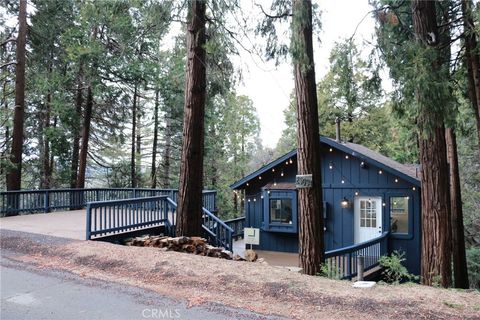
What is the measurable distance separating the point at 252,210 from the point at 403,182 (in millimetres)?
5920

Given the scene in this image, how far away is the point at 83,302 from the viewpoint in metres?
4.12

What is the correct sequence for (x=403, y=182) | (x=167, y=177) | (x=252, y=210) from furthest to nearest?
(x=167, y=177) → (x=252, y=210) → (x=403, y=182)

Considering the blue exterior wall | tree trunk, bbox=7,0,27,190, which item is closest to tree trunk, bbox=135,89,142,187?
tree trunk, bbox=7,0,27,190

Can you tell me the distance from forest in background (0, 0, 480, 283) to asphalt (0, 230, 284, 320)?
486 centimetres

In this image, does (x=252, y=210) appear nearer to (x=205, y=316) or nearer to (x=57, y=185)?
(x=57, y=185)

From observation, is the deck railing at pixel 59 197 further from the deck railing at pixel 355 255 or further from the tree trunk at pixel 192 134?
the deck railing at pixel 355 255

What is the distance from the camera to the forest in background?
27.9ft

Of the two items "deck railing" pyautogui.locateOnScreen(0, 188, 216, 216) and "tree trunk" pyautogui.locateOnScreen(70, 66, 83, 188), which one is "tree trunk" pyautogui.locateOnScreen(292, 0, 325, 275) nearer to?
"deck railing" pyautogui.locateOnScreen(0, 188, 216, 216)

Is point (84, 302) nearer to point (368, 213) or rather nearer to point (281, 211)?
point (281, 211)

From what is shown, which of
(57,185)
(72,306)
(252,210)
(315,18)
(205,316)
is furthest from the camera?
(57,185)

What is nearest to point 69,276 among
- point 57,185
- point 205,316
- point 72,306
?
point 72,306

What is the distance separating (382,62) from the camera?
328 inches

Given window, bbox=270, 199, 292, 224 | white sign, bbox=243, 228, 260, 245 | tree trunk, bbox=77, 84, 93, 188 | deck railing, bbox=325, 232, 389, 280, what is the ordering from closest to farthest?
deck railing, bbox=325, 232, 389, 280 → white sign, bbox=243, 228, 260, 245 → window, bbox=270, 199, 292, 224 → tree trunk, bbox=77, 84, 93, 188

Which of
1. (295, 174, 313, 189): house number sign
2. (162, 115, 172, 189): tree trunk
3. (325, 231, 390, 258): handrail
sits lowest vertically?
(325, 231, 390, 258): handrail
